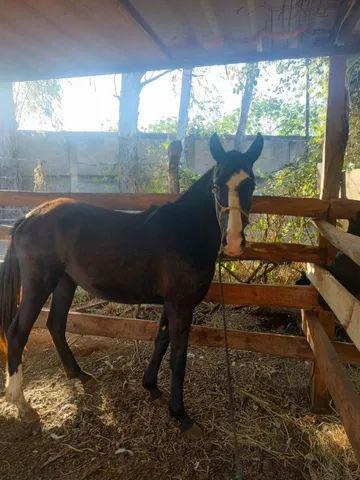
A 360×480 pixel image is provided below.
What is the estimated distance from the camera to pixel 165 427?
257 centimetres

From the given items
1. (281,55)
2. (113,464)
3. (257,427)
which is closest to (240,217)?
(281,55)

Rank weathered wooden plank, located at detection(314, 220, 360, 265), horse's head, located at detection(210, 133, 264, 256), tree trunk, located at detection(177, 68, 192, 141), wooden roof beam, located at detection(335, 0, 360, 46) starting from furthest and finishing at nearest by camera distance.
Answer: tree trunk, located at detection(177, 68, 192, 141), horse's head, located at detection(210, 133, 264, 256), wooden roof beam, located at detection(335, 0, 360, 46), weathered wooden plank, located at detection(314, 220, 360, 265)

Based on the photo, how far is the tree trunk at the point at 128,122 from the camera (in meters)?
7.48

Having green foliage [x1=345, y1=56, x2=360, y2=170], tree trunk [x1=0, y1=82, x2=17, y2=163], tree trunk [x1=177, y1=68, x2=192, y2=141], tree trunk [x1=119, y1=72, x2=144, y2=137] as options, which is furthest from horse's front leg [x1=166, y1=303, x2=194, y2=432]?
tree trunk [x1=177, y1=68, x2=192, y2=141]

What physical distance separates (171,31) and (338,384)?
2.73 metres

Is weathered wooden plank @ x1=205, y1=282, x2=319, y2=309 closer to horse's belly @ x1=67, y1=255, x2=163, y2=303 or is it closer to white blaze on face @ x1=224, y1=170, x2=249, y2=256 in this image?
horse's belly @ x1=67, y1=255, x2=163, y2=303

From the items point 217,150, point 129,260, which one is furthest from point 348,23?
point 129,260

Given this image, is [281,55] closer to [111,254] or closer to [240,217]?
[240,217]

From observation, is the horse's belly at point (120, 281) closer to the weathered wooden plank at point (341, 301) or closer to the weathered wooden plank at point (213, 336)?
the weathered wooden plank at point (213, 336)

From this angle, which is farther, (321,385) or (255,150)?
(321,385)

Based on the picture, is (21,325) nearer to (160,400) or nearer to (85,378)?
(85,378)

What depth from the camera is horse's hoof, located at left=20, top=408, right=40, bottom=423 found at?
2631mm

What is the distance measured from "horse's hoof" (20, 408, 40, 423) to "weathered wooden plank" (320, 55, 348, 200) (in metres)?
3.05

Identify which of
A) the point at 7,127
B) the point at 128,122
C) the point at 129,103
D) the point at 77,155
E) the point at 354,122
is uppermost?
the point at 129,103
